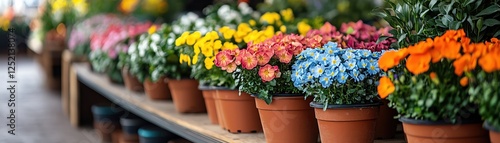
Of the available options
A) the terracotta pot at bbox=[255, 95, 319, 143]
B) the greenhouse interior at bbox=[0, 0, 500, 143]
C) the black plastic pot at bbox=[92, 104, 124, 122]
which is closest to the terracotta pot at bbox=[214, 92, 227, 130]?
the greenhouse interior at bbox=[0, 0, 500, 143]

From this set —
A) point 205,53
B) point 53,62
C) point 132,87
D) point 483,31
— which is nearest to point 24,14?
point 53,62

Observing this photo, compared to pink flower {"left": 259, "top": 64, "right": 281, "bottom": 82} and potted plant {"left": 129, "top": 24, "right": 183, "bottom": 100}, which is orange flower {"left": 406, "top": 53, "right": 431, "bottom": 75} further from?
potted plant {"left": 129, "top": 24, "right": 183, "bottom": 100}

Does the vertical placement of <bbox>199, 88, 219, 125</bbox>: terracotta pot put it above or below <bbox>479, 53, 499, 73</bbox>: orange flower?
below

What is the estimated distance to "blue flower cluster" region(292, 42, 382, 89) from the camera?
7.45 ft

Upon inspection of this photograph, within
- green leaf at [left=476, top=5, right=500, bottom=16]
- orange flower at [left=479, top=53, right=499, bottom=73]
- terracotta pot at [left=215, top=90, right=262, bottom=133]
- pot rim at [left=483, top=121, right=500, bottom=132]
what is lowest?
pot rim at [left=483, top=121, right=500, bottom=132]

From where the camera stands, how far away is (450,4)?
2236 millimetres

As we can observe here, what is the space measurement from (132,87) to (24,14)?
11.1 meters

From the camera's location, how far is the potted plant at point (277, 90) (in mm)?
2496

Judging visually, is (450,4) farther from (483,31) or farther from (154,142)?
(154,142)

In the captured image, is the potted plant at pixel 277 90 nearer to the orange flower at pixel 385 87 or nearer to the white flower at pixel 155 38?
the orange flower at pixel 385 87

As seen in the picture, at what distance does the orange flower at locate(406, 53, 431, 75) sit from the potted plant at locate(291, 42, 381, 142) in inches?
13.7

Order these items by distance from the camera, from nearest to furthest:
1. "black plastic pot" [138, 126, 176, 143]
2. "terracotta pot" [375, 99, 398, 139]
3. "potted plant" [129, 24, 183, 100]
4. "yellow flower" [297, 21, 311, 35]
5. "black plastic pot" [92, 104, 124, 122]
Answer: "terracotta pot" [375, 99, 398, 139], "yellow flower" [297, 21, 311, 35], "potted plant" [129, 24, 183, 100], "black plastic pot" [138, 126, 176, 143], "black plastic pot" [92, 104, 124, 122]

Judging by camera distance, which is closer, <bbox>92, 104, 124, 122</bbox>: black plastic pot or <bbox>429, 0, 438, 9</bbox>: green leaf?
<bbox>429, 0, 438, 9</bbox>: green leaf

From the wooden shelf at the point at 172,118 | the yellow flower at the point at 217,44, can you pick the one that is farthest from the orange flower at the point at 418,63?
the yellow flower at the point at 217,44
